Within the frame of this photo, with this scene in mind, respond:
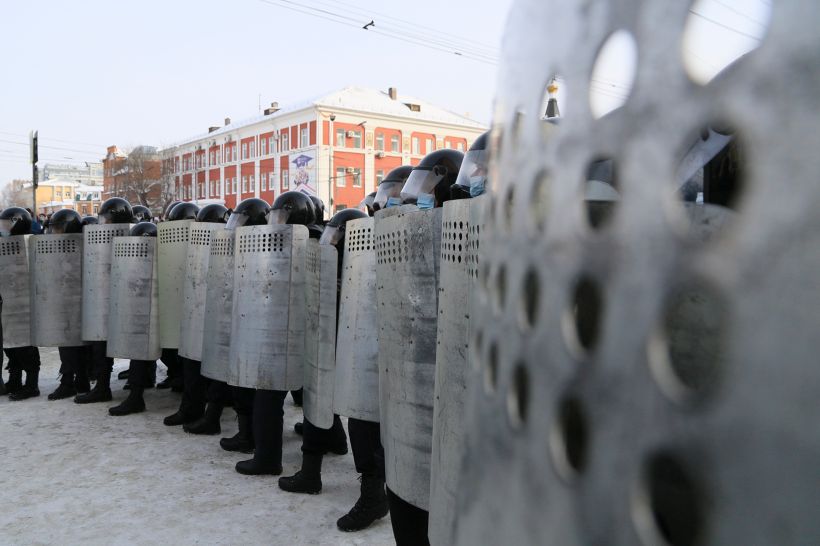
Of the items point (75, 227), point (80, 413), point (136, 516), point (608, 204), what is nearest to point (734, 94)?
point (608, 204)

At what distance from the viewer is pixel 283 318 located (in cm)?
457

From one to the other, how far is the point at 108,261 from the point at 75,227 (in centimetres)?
78

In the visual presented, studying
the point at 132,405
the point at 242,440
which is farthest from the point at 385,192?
the point at 132,405

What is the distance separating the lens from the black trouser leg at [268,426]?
4723 mm

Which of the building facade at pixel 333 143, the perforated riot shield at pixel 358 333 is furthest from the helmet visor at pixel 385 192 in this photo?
the building facade at pixel 333 143

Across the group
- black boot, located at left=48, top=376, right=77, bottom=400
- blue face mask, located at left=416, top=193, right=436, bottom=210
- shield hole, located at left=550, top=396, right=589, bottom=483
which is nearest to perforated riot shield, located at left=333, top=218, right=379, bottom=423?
blue face mask, located at left=416, top=193, right=436, bottom=210

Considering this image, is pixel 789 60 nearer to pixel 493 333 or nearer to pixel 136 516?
pixel 493 333

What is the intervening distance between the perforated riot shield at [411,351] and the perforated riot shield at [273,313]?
209cm

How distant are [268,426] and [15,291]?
435 cm

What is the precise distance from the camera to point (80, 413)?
21.8 feet

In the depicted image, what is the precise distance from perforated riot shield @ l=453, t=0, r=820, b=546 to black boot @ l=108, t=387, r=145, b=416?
6.67 metres

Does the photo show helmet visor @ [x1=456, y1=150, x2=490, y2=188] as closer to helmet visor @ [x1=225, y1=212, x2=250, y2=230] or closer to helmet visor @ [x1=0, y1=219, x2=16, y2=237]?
helmet visor @ [x1=225, y1=212, x2=250, y2=230]

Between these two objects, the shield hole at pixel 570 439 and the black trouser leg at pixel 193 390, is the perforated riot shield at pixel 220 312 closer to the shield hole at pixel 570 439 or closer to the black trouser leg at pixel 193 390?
the black trouser leg at pixel 193 390

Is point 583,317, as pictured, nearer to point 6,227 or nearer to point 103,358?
→ point 103,358
